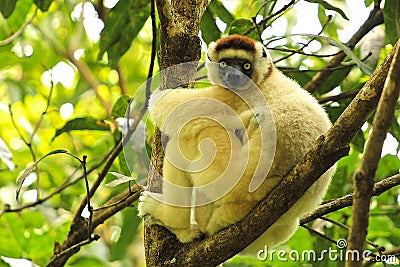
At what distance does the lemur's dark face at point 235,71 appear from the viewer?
13.8 feet

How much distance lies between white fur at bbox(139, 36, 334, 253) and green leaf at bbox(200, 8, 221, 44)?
4.99ft

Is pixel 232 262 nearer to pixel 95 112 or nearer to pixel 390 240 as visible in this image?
pixel 390 240

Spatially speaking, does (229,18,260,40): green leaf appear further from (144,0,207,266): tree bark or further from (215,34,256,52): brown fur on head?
(144,0,207,266): tree bark

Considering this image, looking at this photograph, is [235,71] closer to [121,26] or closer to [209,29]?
[209,29]

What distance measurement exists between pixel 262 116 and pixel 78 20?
507 centimetres

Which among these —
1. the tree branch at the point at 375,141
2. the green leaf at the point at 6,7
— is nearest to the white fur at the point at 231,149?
the tree branch at the point at 375,141

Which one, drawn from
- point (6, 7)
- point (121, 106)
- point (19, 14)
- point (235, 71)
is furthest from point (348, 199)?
point (19, 14)

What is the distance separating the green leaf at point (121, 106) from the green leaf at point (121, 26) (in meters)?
0.44

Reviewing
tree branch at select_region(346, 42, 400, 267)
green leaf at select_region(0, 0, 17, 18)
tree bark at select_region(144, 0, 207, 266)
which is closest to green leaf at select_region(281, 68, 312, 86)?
tree bark at select_region(144, 0, 207, 266)

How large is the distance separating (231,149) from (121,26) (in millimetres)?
2175

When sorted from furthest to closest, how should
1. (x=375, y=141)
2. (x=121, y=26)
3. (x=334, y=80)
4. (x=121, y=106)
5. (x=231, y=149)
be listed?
(x=334, y=80) → (x=121, y=26) → (x=121, y=106) → (x=231, y=149) → (x=375, y=141)

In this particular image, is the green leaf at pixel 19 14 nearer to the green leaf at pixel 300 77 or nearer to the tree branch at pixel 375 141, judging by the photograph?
the green leaf at pixel 300 77

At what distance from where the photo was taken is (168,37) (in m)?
3.68

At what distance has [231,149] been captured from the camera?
350 cm
